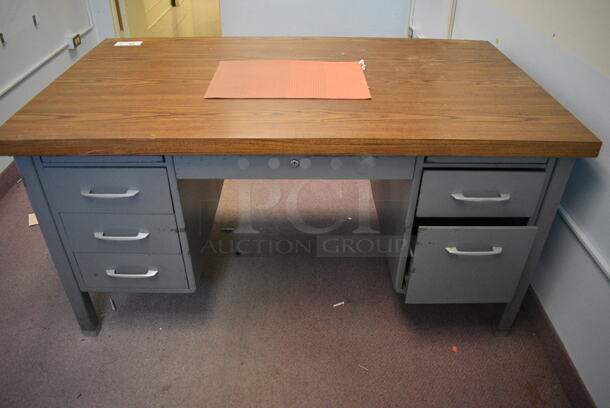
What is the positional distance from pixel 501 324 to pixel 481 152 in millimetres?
702

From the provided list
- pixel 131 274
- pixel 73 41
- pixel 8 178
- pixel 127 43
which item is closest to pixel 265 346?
pixel 131 274

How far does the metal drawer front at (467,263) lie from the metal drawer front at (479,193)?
53 millimetres

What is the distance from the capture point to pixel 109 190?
1.16 m

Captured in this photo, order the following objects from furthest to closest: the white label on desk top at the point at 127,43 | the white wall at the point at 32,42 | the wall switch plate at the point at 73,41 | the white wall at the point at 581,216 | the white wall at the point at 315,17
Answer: the white wall at the point at 315,17, the wall switch plate at the point at 73,41, the white wall at the point at 32,42, the white label on desk top at the point at 127,43, the white wall at the point at 581,216

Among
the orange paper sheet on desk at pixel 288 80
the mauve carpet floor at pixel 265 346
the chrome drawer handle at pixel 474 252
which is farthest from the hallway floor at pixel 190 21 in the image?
the chrome drawer handle at pixel 474 252

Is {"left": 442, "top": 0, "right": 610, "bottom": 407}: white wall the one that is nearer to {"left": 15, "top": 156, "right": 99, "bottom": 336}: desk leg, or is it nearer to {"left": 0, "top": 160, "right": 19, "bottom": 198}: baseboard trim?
{"left": 15, "top": 156, "right": 99, "bottom": 336}: desk leg

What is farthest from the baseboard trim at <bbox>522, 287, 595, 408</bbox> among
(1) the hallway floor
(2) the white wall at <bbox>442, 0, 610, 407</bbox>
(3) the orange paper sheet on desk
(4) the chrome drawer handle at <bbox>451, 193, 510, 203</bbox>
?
(1) the hallway floor

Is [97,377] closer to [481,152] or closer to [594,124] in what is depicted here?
[481,152]

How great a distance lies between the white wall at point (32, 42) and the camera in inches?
82.1

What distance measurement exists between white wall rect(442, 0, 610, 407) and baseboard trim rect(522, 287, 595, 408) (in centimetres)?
2

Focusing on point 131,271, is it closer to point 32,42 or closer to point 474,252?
point 474,252

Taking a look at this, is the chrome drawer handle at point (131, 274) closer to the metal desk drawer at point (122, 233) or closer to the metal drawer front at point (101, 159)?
the metal desk drawer at point (122, 233)

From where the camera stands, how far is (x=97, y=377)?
1361 mm

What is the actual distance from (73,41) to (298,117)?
2188 millimetres
